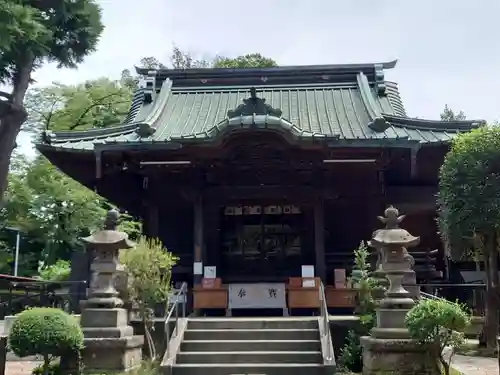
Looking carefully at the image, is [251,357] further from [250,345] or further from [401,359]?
[401,359]

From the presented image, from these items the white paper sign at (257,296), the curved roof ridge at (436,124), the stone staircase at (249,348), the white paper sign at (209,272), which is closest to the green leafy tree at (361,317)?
the stone staircase at (249,348)

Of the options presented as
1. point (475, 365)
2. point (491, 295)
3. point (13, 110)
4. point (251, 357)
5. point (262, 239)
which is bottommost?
point (475, 365)

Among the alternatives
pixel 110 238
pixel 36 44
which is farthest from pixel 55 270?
pixel 110 238

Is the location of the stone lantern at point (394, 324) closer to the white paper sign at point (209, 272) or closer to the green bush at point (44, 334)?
the green bush at point (44, 334)

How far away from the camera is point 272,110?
1279 cm

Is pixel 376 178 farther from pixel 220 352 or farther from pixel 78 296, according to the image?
pixel 78 296

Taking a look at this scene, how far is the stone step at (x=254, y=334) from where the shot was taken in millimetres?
10148

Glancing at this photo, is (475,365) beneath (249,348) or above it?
beneath

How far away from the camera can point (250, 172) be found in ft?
46.3

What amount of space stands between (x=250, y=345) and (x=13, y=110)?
12.3 m

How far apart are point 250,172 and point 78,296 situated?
5.52 meters

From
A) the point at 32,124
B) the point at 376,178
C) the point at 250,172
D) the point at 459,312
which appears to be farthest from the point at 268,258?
the point at 32,124

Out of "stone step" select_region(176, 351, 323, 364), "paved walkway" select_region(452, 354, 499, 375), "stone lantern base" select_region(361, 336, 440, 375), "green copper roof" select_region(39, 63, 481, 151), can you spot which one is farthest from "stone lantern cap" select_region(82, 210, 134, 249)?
"paved walkway" select_region(452, 354, 499, 375)

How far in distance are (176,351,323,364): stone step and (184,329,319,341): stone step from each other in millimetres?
614
